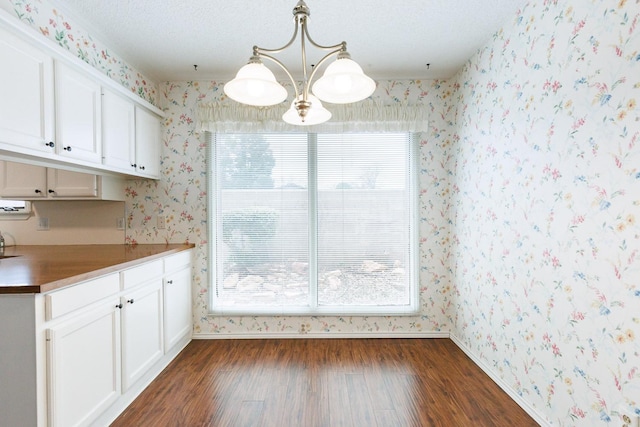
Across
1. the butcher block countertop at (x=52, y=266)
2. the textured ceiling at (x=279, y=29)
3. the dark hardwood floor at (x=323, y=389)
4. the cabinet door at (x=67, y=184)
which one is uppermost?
the textured ceiling at (x=279, y=29)

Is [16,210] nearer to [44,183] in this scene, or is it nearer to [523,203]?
[44,183]

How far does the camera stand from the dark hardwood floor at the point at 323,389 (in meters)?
1.95

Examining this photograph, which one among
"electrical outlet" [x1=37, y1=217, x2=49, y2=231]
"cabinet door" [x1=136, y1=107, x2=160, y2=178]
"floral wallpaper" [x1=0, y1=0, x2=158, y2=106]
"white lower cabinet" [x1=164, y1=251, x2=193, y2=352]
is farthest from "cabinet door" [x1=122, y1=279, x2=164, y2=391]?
"floral wallpaper" [x1=0, y1=0, x2=158, y2=106]

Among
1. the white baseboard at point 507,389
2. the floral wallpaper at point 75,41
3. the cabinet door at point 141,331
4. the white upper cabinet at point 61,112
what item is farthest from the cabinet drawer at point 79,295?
the white baseboard at point 507,389

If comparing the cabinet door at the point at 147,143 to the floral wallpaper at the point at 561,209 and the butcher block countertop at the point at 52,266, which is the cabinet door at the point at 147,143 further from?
the floral wallpaper at the point at 561,209

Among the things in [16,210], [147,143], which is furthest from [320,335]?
[16,210]

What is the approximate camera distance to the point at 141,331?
2201mm

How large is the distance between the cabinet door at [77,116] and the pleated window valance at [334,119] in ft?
3.16

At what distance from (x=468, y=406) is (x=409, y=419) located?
0.43 m

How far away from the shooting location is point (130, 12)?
2.12 m

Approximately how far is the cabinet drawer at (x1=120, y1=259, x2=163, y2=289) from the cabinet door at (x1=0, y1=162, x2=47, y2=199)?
3.58 feet

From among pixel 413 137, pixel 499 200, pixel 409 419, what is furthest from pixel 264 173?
Result: pixel 409 419

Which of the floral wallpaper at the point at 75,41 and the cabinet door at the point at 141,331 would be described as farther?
the cabinet door at the point at 141,331

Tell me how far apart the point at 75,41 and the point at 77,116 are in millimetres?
564
